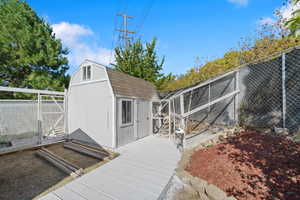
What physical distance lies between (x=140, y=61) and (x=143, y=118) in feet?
20.6

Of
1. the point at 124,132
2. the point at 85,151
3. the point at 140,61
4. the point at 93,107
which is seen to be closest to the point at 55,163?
the point at 85,151

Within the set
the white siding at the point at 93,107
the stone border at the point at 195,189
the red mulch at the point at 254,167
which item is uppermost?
the white siding at the point at 93,107

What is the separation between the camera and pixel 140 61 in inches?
444

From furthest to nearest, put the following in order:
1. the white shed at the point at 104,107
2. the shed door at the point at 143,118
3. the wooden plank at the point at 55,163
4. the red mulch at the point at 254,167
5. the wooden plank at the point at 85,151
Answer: the shed door at the point at 143,118, the white shed at the point at 104,107, the wooden plank at the point at 85,151, the wooden plank at the point at 55,163, the red mulch at the point at 254,167

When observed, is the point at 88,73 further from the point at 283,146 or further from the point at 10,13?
the point at 10,13

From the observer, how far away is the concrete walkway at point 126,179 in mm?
2660

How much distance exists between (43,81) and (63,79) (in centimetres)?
162

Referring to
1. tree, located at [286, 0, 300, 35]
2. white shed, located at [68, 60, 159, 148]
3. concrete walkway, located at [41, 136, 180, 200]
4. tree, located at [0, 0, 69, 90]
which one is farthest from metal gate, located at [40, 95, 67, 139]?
tree, located at [286, 0, 300, 35]

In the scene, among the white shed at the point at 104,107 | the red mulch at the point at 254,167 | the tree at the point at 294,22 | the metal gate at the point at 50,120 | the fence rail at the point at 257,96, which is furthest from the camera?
the metal gate at the point at 50,120

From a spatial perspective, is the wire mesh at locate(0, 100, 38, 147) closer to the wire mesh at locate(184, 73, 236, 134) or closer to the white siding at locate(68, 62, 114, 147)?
the white siding at locate(68, 62, 114, 147)

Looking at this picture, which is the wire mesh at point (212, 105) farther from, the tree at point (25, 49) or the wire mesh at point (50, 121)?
the tree at point (25, 49)

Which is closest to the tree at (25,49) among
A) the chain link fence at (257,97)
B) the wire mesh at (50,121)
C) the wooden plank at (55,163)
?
the wire mesh at (50,121)

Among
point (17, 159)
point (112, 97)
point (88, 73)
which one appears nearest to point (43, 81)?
point (88, 73)

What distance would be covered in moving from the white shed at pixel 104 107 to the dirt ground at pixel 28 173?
1110 millimetres
